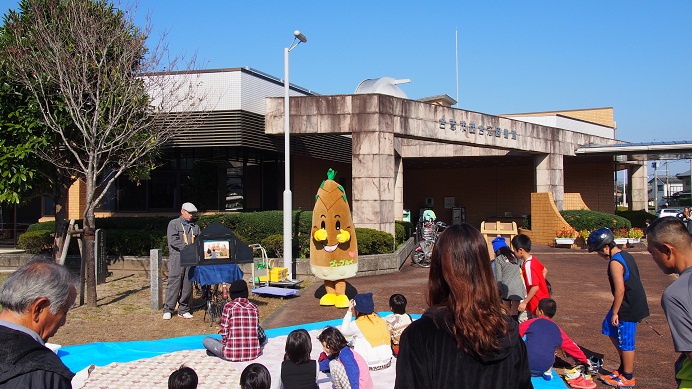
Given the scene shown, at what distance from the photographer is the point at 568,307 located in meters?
11.0

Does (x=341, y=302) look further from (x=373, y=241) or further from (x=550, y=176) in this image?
(x=550, y=176)

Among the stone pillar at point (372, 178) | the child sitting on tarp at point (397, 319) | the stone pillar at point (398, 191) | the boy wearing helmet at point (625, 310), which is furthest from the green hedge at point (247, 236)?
the boy wearing helmet at point (625, 310)

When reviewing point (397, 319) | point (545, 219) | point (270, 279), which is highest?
point (545, 219)

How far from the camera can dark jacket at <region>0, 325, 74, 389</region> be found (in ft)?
7.66

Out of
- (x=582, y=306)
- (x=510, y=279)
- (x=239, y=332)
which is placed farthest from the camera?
(x=582, y=306)

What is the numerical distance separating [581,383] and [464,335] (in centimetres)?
499

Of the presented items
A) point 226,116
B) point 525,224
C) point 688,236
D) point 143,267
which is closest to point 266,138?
point 226,116

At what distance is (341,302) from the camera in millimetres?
11188

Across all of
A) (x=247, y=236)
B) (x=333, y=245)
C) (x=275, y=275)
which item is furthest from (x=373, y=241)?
(x=333, y=245)

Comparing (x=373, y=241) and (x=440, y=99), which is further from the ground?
(x=440, y=99)

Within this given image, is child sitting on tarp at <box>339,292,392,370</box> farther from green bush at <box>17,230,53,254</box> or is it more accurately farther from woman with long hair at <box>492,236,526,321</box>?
green bush at <box>17,230,53,254</box>

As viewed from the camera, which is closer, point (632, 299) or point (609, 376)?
point (632, 299)

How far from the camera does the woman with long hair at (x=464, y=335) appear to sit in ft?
8.02

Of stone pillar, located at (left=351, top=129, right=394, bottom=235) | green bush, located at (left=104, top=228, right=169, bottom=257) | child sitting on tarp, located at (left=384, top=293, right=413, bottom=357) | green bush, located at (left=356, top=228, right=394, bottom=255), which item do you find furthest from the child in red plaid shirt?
stone pillar, located at (left=351, top=129, right=394, bottom=235)
